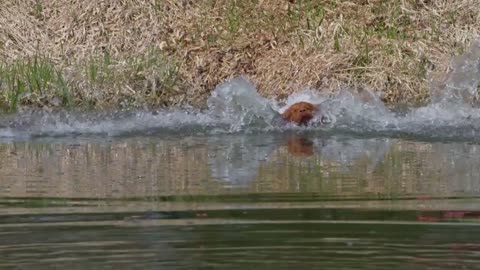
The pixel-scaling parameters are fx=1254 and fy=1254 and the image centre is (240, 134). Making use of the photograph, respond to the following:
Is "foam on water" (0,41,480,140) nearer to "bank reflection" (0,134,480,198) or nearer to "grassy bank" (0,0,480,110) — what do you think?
"bank reflection" (0,134,480,198)

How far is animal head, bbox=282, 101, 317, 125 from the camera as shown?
958 cm

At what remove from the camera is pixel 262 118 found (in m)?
9.88

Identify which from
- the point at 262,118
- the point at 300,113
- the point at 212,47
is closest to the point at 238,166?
the point at 300,113

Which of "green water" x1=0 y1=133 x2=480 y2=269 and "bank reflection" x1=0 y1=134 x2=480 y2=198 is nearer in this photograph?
"green water" x1=0 y1=133 x2=480 y2=269

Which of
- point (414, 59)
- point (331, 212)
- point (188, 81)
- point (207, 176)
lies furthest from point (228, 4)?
point (331, 212)

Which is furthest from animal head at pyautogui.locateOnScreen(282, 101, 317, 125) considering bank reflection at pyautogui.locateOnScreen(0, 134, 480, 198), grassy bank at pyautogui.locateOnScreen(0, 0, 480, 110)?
grassy bank at pyautogui.locateOnScreen(0, 0, 480, 110)

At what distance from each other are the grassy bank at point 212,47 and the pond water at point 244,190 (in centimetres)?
141

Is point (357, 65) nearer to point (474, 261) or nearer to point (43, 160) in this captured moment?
point (43, 160)

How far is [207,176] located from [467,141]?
2298 mm

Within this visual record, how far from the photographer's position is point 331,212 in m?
5.50

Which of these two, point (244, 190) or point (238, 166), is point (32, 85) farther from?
point (244, 190)

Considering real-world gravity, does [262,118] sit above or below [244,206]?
above

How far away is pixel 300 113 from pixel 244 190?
3532 mm

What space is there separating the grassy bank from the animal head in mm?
2194
